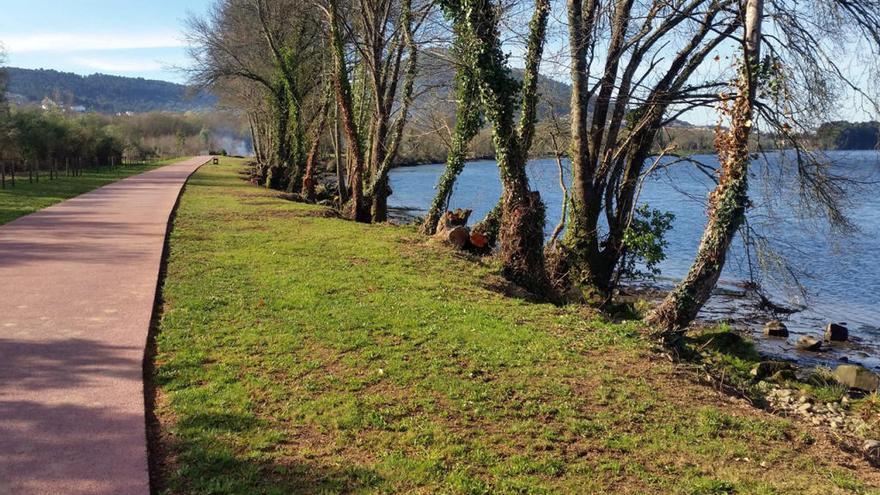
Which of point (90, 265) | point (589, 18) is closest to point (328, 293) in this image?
point (90, 265)

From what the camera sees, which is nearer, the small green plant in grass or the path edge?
the path edge

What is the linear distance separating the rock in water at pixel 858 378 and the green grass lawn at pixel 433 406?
3.18 m

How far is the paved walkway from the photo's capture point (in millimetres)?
3846

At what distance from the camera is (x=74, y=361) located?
5.59m

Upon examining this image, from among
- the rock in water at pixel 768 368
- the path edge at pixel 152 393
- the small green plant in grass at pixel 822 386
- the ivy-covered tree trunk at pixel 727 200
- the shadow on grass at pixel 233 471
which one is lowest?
the small green plant in grass at pixel 822 386

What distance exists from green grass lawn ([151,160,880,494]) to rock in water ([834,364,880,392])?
3185 mm

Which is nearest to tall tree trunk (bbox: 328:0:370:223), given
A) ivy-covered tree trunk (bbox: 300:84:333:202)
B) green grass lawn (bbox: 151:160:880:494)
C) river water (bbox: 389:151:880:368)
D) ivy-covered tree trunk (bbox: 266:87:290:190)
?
ivy-covered tree trunk (bbox: 300:84:333:202)

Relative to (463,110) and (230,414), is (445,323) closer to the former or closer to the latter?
(230,414)

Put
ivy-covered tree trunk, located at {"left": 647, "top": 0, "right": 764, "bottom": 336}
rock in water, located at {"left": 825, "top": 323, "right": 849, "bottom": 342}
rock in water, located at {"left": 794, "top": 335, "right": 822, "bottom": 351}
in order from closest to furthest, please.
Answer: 1. ivy-covered tree trunk, located at {"left": 647, "top": 0, "right": 764, "bottom": 336}
2. rock in water, located at {"left": 794, "top": 335, "right": 822, "bottom": 351}
3. rock in water, located at {"left": 825, "top": 323, "right": 849, "bottom": 342}

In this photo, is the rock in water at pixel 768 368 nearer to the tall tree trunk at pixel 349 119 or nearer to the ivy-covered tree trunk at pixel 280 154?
the tall tree trunk at pixel 349 119

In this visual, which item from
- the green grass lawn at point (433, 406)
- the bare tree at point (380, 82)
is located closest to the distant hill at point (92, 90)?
the bare tree at point (380, 82)

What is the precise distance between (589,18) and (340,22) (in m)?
10.9

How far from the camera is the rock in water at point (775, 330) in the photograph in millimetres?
12602

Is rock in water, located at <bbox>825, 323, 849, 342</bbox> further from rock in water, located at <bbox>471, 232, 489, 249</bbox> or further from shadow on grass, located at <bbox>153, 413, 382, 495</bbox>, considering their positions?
shadow on grass, located at <bbox>153, 413, 382, 495</bbox>
